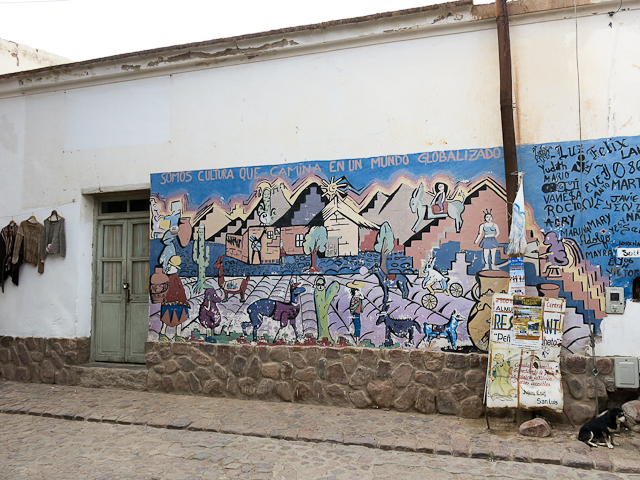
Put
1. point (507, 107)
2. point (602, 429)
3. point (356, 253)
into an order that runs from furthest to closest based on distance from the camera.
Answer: point (356, 253) < point (507, 107) < point (602, 429)

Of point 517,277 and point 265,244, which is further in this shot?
point 265,244

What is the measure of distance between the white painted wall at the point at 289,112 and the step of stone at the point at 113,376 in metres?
0.59

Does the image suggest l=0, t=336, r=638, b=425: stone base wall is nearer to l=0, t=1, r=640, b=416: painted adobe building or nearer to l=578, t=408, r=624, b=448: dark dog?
l=0, t=1, r=640, b=416: painted adobe building

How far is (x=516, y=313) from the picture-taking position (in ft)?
16.4

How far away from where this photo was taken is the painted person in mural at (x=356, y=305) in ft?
19.2

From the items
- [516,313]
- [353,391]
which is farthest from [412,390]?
[516,313]

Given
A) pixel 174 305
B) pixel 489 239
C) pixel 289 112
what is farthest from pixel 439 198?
pixel 174 305

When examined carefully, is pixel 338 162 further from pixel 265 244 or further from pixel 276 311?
pixel 276 311

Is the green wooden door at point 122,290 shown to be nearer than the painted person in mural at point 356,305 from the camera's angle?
No

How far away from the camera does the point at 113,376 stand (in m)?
6.73

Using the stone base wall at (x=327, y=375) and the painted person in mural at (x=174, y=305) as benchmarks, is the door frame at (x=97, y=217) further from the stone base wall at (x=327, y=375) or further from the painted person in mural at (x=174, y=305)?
the stone base wall at (x=327, y=375)

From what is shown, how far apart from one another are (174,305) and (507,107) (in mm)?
4759

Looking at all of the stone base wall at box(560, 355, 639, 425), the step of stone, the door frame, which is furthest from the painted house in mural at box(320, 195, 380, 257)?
the step of stone

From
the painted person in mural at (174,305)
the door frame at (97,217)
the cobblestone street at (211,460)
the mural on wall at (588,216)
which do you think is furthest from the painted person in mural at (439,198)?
the door frame at (97,217)
